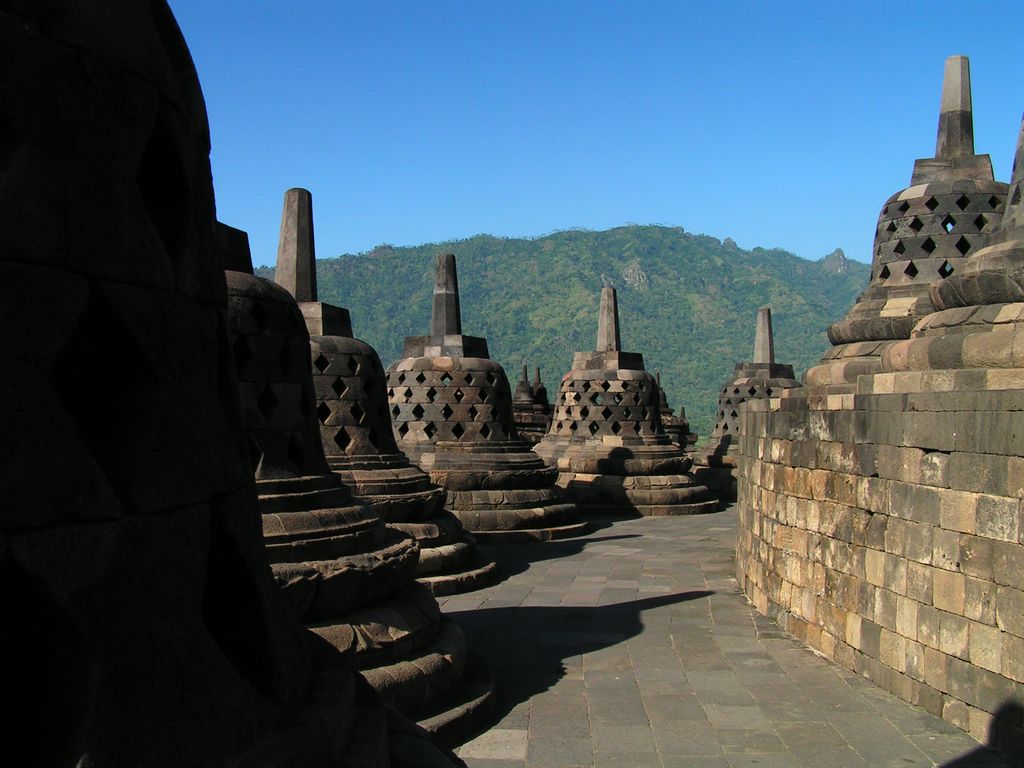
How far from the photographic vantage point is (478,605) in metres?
8.23

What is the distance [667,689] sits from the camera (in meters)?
5.79

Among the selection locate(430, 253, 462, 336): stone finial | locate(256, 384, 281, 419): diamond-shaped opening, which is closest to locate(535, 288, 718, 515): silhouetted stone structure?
locate(430, 253, 462, 336): stone finial

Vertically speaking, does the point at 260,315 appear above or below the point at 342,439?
above

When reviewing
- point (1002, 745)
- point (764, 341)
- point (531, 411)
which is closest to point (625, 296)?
point (531, 411)

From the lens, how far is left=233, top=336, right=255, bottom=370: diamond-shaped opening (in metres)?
5.56

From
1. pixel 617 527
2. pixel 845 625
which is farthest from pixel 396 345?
pixel 845 625

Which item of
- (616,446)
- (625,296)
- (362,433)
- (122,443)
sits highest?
(625,296)

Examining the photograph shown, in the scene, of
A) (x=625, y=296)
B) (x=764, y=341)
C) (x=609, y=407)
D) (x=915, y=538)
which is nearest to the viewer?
(x=915, y=538)

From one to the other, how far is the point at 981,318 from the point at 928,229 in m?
3.54

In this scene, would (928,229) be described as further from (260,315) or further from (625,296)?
(625,296)

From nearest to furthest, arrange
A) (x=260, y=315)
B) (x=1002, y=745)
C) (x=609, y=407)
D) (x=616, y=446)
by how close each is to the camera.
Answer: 1. (x=1002, y=745)
2. (x=260, y=315)
3. (x=616, y=446)
4. (x=609, y=407)

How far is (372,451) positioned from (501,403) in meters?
4.32

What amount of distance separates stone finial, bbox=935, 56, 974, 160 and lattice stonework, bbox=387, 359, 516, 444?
243 inches

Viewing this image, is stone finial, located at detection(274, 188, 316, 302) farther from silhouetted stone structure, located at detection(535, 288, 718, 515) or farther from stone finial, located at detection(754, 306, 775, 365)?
stone finial, located at detection(754, 306, 775, 365)
